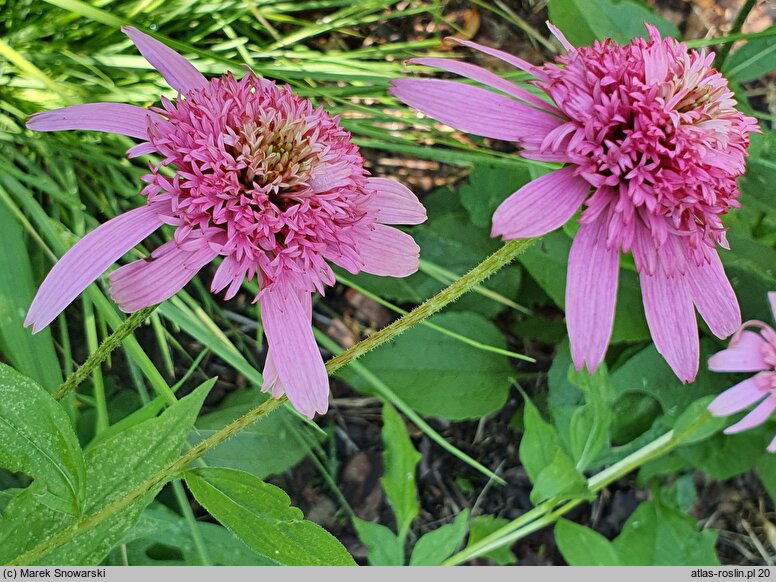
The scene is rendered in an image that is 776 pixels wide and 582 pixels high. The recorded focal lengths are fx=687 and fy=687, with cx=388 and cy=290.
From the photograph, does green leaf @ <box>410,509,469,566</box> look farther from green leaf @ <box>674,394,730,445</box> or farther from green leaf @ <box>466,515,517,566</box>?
green leaf @ <box>674,394,730,445</box>

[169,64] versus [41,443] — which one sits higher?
[169,64]

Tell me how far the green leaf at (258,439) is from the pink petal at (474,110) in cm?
40

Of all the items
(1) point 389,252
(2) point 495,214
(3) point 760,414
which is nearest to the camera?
(2) point 495,214

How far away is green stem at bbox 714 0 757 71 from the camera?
0.63 metres

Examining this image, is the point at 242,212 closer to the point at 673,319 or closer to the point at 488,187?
the point at 673,319

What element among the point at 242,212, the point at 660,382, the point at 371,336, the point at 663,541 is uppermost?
the point at 242,212

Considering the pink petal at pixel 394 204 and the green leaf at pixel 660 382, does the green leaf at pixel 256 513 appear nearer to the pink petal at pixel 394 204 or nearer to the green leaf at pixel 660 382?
the pink petal at pixel 394 204

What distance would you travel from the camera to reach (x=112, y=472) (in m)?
0.52

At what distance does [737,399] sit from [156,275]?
0.51 meters

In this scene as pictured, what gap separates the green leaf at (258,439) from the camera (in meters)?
0.70

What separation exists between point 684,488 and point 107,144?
2.52ft

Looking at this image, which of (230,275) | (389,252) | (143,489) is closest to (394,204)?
(389,252)

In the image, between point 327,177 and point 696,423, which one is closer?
point 327,177

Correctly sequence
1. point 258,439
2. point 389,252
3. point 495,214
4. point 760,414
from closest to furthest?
point 495,214
point 389,252
point 760,414
point 258,439
